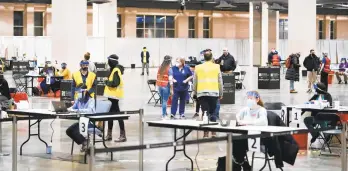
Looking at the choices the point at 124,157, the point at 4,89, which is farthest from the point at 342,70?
the point at 124,157

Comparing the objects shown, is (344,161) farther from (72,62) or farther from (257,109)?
(72,62)

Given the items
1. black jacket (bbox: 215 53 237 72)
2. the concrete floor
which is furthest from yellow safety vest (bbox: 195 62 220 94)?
black jacket (bbox: 215 53 237 72)

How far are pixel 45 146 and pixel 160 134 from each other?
3127mm

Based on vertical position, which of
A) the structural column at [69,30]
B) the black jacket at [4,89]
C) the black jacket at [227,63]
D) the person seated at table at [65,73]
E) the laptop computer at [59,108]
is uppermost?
the structural column at [69,30]

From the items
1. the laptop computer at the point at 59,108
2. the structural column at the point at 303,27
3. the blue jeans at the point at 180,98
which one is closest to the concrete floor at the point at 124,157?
the laptop computer at the point at 59,108

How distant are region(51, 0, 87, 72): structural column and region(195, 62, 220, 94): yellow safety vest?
1662 centimetres

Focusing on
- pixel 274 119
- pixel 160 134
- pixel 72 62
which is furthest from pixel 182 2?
pixel 274 119

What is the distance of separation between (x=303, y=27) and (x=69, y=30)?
12914 millimetres

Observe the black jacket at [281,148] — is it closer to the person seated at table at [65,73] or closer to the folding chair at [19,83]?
the person seated at table at [65,73]

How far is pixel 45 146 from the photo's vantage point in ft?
49.5

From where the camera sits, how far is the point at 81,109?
13797 millimetres

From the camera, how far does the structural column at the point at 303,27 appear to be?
3822 centimetres

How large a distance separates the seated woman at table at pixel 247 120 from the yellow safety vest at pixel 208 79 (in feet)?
12.3

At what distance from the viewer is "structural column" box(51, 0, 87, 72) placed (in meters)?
31.3
